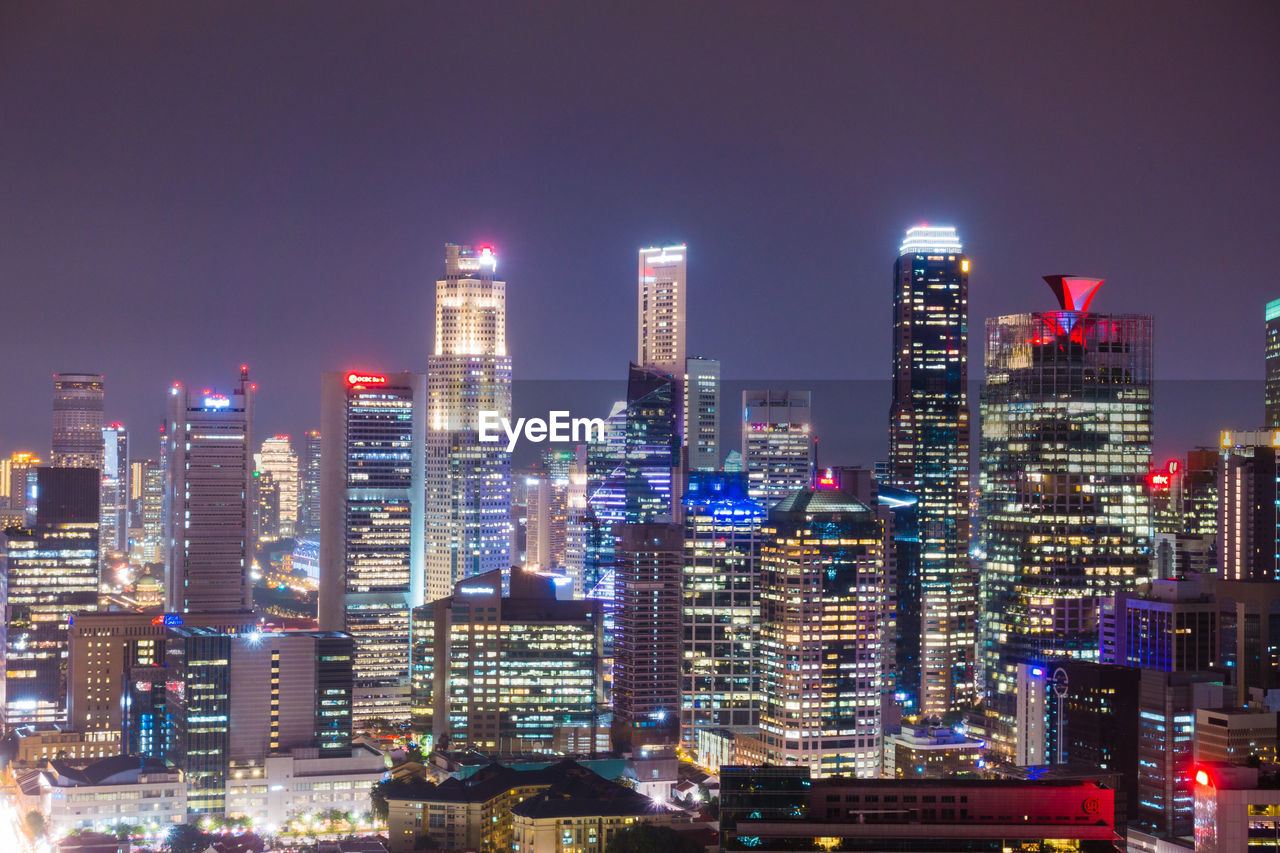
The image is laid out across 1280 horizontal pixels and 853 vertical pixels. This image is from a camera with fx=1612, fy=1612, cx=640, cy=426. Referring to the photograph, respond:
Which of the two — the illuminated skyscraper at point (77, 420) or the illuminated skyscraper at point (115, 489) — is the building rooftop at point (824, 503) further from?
the illuminated skyscraper at point (115, 489)

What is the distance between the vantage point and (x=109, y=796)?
2058 centimetres

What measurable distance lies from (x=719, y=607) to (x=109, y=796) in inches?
419

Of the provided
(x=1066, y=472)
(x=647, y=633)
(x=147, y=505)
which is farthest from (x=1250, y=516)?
(x=147, y=505)

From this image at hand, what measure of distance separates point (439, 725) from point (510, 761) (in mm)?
3742

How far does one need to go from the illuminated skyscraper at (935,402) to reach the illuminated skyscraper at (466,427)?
8250 mm

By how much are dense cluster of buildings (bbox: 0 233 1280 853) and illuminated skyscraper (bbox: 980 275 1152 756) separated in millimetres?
52

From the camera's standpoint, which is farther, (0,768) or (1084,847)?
(0,768)

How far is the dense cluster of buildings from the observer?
746 inches

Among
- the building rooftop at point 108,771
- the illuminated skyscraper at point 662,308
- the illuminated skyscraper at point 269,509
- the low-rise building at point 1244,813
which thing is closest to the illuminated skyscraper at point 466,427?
the illuminated skyscraper at point 662,308

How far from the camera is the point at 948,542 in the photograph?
96.3ft

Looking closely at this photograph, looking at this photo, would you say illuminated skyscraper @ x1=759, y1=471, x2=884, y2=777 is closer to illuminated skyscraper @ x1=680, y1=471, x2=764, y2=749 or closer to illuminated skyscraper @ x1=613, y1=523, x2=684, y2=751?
illuminated skyscraper @ x1=613, y1=523, x2=684, y2=751

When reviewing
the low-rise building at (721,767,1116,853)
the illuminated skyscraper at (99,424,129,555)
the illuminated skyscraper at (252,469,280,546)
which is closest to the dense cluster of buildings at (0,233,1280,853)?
the low-rise building at (721,767,1116,853)

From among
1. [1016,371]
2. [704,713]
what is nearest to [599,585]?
[704,713]

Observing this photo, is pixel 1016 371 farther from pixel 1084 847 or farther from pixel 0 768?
pixel 0 768
